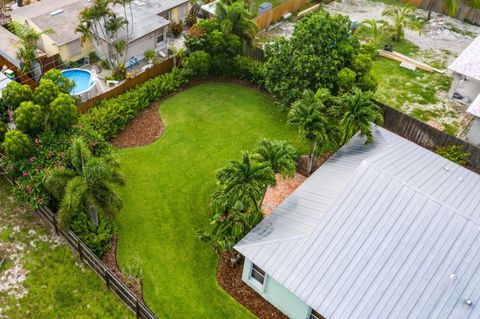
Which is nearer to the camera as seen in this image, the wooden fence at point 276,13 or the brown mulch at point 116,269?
the brown mulch at point 116,269

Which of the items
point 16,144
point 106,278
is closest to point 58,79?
point 16,144

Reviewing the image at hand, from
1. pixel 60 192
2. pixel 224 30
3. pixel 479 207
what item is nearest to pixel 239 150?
pixel 224 30

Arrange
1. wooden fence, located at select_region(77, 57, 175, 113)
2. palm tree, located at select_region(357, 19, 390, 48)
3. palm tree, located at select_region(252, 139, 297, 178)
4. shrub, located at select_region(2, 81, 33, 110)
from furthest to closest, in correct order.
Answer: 1. palm tree, located at select_region(357, 19, 390, 48)
2. wooden fence, located at select_region(77, 57, 175, 113)
3. shrub, located at select_region(2, 81, 33, 110)
4. palm tree, located at select_region(252, 139, 297, 178)

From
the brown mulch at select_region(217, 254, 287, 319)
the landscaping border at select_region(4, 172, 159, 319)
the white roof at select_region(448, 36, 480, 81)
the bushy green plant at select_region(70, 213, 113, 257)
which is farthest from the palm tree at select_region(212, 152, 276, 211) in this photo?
the white roof at select_region(448, 36, 480, 81)

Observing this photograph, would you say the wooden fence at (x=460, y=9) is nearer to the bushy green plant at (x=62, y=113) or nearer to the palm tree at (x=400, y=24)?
the palm tree at (x=400, y=24)

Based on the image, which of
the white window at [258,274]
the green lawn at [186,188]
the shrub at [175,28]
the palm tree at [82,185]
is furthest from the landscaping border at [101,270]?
the shrub at [175,28]

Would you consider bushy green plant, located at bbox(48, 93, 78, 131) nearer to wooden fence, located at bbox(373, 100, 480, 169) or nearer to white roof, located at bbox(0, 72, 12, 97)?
white roof, located at bbox(0, 72, 12, 97)
